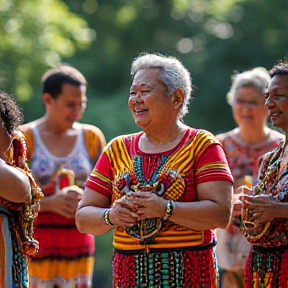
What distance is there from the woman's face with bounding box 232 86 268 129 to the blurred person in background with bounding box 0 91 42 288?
2.57 meters

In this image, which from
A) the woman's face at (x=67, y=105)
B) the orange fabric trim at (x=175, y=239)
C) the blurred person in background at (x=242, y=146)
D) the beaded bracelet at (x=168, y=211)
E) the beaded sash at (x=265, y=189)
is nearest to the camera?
the beaded bracelet at (x=168, y=211)

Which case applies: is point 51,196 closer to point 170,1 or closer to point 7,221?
point 7,221

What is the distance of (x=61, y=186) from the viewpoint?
25.5 ft

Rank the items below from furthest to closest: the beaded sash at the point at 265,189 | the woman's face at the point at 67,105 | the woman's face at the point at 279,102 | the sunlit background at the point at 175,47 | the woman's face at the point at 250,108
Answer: the sunlit background at the point at 175,47 < the woman's face at the point at 67,105 < the woman's face at the point at 250,108 < the woman's face at the point at 279,102 < the beaded sash at the point at 265,189

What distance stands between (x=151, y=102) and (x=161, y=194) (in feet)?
1.92

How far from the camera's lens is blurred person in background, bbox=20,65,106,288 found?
774 centimetres

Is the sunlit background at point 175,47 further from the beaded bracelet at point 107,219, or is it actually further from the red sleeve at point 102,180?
the beaded bracelet at point 107,219

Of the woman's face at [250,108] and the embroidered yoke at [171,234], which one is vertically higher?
the woman's face at [250,108]

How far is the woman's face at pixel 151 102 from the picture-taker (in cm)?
576

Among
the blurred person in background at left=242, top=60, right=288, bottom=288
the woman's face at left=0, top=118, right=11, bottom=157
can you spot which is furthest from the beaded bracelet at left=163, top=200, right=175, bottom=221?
the woman's face at left=0, top=118, right=11, bottom=157

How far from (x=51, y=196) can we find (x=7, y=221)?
6.45 ft

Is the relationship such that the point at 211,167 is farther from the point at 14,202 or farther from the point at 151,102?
the point at 14,202

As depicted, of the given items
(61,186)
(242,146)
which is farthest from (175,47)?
(61,186)

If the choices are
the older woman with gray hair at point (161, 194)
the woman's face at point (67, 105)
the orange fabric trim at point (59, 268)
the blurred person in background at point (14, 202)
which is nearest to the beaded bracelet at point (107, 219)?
the older woman with gray hair at point (161, 194)
